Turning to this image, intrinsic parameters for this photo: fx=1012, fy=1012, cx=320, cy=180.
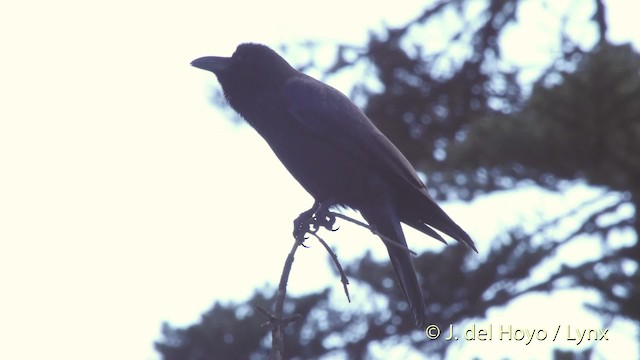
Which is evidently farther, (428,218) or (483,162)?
(483,162)

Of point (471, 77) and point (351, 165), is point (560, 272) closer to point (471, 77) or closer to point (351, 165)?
point (471, 77)

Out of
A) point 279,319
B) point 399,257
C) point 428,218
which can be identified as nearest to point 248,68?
point 428,218

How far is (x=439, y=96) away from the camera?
1297 cm

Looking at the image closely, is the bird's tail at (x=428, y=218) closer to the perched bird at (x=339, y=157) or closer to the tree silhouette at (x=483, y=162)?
the perched bird at (x=339, y=157)

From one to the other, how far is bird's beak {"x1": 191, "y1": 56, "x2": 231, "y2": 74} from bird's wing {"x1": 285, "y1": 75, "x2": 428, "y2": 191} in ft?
1.46

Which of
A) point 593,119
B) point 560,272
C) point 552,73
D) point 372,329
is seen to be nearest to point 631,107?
point 593,119

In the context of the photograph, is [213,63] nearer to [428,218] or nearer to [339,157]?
[339,157]

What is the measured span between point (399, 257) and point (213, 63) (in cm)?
188

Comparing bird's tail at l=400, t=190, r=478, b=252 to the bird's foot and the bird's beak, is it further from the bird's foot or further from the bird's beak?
the bird's beak

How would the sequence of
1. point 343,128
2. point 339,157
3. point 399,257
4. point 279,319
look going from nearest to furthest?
point 279,319 → point 399,257 → point 339,157 → point 343,128

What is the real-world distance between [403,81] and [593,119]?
5.00 meters

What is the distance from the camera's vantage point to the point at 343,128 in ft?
18.9

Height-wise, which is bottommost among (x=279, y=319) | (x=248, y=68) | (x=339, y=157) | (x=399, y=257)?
(x=279, y=319)

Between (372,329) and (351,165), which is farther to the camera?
(372,329)
